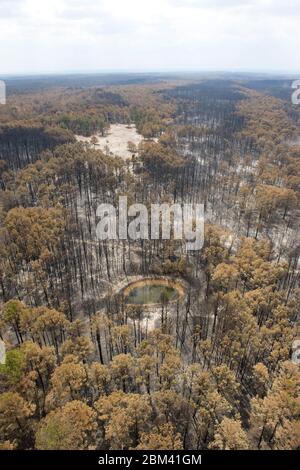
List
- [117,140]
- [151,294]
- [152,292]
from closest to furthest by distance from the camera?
[151,294] < [152,292] < [117,140]

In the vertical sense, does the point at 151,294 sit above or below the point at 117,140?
below

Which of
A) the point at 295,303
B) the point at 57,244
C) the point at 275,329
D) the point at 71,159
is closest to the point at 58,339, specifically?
the point at 57,244

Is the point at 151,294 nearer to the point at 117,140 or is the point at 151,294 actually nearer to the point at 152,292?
the point at 152,292

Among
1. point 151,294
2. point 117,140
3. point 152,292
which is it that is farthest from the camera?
point 117,140

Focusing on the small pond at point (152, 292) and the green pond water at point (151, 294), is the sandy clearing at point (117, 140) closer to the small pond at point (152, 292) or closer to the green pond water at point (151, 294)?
the small pond at point (152, 292)

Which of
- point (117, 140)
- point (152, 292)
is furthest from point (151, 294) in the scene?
point (117, 140)

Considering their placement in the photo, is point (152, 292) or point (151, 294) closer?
point (151, 294)

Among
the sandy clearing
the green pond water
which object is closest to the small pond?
the green pond water

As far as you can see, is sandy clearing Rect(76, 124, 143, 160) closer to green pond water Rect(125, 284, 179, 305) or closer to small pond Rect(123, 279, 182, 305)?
small pond Rect(123, 279, 182, 305)
